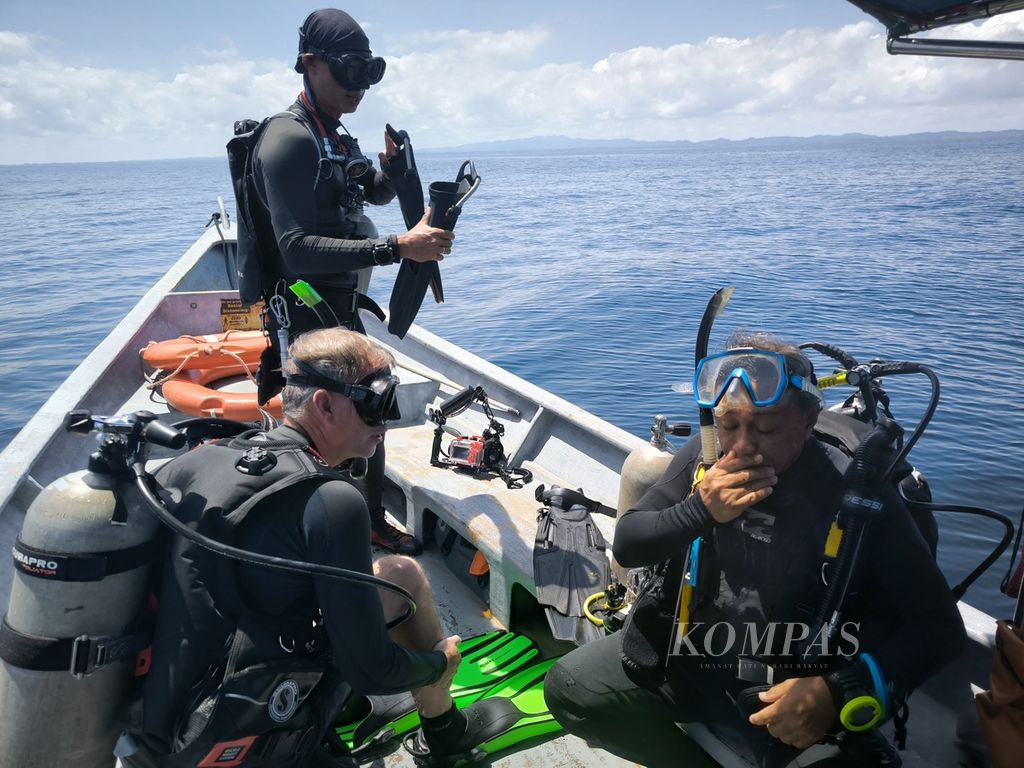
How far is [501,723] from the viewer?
2.56 metres

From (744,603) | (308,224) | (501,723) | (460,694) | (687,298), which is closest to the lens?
(744,603)

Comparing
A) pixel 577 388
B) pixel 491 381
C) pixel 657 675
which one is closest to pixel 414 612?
pixel 657 675

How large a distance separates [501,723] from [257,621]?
4.10 feet

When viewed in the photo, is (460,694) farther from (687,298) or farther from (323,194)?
(687,298)

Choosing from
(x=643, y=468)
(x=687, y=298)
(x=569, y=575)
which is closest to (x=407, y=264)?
(x=643, y=468)

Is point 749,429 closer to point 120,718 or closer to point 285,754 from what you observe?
point 285,754

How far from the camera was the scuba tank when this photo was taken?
2.88 metres

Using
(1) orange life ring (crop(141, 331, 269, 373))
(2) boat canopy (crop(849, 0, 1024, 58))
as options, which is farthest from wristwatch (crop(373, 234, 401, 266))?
(1) orange life ring (crop(141, 331, 269, 373))

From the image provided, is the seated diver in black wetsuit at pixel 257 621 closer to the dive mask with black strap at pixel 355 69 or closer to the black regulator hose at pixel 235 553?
the black regulator hose at pixel 235 553

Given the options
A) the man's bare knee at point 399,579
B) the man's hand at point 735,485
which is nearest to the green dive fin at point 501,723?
the man's bare knee at point 399,579

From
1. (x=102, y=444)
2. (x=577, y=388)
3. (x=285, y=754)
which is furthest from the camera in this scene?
(x=577, y=388)

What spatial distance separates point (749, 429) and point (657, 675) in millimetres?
873

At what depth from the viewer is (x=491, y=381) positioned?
5.34 m

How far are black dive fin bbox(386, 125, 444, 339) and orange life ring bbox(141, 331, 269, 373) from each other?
199 centimetres
